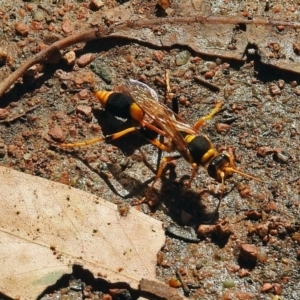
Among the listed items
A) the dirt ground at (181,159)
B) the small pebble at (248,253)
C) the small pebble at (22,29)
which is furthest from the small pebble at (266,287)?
the small pebble at (22,29)

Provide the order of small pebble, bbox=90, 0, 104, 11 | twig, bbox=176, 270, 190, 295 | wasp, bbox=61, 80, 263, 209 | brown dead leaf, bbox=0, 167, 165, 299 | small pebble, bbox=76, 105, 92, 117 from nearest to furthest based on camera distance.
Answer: brown dead leaf, bbox=0, 167, 165, 299, twig, bbox=176, 270, 190, 295, wasp, bbox=61, 80, 263, 209, small pebble, bbox=76, 105, 92, 117, small pebble, bbox=90, 0, 104, 11

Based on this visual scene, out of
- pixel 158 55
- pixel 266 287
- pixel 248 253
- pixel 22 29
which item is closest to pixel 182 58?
pixel 158 55

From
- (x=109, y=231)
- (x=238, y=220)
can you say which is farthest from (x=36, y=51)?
(x=238, y=220)

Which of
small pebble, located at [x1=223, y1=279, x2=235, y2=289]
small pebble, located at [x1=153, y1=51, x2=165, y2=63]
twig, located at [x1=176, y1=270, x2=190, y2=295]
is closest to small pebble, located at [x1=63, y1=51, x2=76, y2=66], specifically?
small pebble, located at [x1=153, y1=51, x2=165, y2=63]

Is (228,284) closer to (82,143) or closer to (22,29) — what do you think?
(82,143)

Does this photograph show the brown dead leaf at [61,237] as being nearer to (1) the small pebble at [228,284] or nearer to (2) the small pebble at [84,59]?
(1) the small pebble at [228,284]

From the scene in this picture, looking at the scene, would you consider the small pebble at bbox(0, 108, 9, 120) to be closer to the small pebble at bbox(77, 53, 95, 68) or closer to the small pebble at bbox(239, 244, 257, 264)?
the small pebble at bbox(77, 53, 95, 68)
